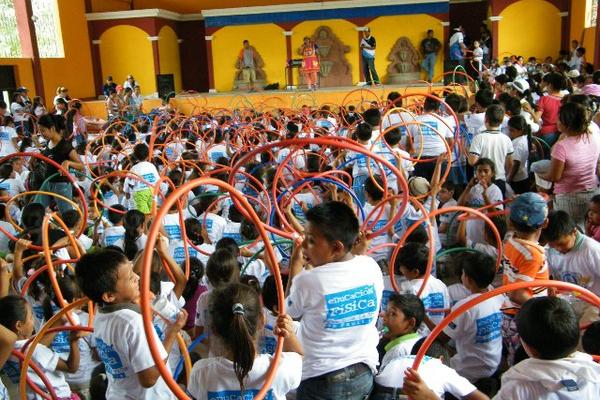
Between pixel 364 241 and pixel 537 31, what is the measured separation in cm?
1869

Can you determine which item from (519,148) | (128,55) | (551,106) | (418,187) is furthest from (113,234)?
(128,55)

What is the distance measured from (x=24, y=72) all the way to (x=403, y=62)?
12.9 meters

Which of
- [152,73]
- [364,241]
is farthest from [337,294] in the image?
[152,73]

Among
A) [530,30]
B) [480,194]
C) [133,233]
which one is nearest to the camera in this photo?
[133,233]

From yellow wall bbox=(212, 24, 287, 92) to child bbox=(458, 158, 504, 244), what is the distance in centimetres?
1715

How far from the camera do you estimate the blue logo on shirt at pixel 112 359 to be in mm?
2111

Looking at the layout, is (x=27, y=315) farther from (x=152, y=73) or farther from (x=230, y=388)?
(x=152, y=73)

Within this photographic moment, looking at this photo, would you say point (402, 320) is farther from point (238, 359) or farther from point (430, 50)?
point (430, 50)

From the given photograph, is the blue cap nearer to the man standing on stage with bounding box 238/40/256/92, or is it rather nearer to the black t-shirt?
the black t-shirt

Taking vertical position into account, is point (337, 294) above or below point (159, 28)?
below

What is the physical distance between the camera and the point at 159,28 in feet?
71.1

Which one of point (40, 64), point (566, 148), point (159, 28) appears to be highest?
point (159, 28)

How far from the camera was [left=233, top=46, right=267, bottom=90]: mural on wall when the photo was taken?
2145cm

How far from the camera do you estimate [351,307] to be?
2.18 m
